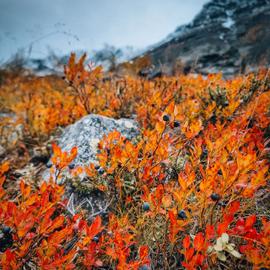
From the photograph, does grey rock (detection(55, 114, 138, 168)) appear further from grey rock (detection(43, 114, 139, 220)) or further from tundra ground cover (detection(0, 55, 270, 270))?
tundra ground cover (detection(0, 55, 270, 270))

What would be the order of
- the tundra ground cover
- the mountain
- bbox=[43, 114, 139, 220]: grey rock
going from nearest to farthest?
the tundra ground cover → bbox=[43, 114, 139, 220]: grey rock → the mountain

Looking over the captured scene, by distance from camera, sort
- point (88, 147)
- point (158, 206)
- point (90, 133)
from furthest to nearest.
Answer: point (90, 133)
point (88, 147)
point (158, 206)

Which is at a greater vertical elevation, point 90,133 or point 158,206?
point 90,133

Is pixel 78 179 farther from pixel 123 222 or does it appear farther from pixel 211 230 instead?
pixel 211 230

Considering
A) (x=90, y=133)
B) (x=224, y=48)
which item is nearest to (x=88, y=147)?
(x=90, y=133)

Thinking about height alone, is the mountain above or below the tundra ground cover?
above

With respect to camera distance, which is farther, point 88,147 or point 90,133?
point 90,133

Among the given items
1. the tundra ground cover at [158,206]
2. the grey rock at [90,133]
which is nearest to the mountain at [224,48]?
the grey rock at [90,133]

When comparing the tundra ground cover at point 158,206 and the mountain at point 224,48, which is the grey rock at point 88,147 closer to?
the tundra ground cover at point 158,206

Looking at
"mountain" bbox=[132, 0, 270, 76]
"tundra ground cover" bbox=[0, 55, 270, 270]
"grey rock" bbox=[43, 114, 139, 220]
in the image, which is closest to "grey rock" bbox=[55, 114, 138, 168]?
"grey rock" bbox=[43, 114, 139, 220]

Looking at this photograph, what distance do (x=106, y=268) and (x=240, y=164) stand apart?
1047 millimetres

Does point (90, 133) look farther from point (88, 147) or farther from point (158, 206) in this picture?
point (158, 206)

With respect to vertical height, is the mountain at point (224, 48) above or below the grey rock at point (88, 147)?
above

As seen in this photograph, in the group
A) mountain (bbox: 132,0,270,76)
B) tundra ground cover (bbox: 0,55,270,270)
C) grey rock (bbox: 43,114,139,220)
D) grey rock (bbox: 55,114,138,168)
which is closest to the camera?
tundra ground cover (bbox: 0,55,270,270)
